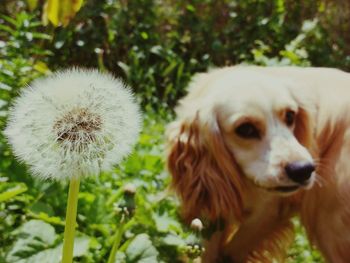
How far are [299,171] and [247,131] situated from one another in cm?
30

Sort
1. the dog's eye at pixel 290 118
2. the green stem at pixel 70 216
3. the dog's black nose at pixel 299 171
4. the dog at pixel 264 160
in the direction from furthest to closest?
the dog's eye at pixel 290 118, the dog at pixel 264 160, the dog's black nose at pixel 299 171, the green stem at pixel 70 216

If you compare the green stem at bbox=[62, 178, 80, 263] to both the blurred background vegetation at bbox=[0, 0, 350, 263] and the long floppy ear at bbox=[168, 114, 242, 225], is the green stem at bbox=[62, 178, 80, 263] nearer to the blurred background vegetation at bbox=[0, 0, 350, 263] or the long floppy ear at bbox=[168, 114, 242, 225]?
the blurred background vegetation at bbox=[0, 0, 350, 263]

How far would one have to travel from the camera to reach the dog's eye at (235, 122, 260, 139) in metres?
2.36

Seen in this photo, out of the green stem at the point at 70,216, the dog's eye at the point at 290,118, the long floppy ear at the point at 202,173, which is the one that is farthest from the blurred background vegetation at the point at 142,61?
the dog's eye at the point at 290,118

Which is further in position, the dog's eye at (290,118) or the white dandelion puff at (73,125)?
the dog's eye at (290,118)

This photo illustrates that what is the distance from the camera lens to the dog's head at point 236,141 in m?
2.30

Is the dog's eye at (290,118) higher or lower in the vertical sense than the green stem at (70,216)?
higher

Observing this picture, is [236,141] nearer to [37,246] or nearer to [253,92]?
[253,92]

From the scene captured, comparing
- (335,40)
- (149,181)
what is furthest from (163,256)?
(335,40)

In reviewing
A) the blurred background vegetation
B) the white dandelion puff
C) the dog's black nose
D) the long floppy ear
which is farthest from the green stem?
the long floppy ear

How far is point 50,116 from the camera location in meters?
1.22

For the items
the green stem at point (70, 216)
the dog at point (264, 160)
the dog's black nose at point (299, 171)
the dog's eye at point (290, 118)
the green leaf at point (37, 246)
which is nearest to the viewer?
the green stem at point (70, 216)

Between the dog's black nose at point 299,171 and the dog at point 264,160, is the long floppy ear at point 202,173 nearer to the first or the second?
the dog at point 264,160

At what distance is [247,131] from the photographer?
2383 mm
